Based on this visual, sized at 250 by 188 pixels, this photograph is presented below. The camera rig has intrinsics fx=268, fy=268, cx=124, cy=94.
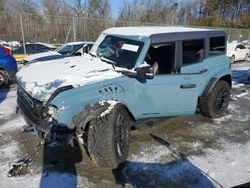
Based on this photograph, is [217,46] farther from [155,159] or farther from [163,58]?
[155,159]

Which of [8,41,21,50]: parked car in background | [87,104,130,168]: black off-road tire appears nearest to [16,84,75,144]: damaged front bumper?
[87,104,130,168]: black off-road tire

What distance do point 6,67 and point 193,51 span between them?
6.12 meters

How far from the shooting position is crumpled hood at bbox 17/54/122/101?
3559 millimetres

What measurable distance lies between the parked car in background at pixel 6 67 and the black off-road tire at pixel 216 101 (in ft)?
20.0

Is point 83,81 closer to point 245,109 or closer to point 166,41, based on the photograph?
point 166,41

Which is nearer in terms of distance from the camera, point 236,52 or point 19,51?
point 19,51

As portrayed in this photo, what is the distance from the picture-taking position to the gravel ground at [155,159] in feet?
11.6

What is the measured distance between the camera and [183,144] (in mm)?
4703

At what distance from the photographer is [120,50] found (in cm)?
466

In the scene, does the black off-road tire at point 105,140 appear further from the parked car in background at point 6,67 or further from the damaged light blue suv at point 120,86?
the parked car in background at point 6,67

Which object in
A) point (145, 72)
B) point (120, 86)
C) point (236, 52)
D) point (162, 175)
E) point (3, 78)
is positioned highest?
point (145, 72)

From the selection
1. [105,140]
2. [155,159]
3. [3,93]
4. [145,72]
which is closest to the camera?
[105,140]

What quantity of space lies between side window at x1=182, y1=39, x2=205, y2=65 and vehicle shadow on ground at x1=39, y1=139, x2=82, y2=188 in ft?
8.07

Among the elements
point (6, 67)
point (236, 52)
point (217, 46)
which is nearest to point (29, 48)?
point (6, 67)
